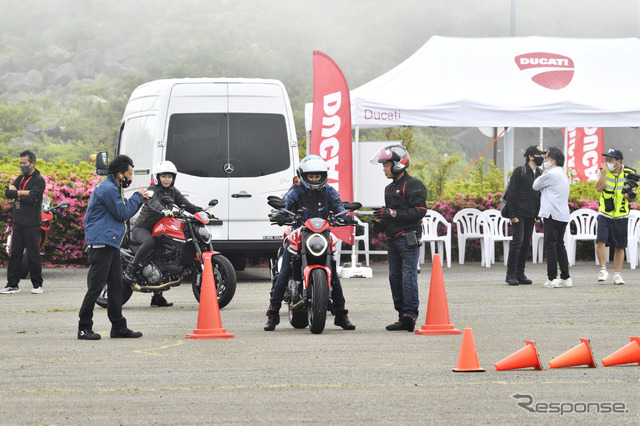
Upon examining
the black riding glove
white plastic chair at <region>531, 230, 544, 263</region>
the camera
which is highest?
the camera

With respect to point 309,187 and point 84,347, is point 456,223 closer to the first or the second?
point 309,187

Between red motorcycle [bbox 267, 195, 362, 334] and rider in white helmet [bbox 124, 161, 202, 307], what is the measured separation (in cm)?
234

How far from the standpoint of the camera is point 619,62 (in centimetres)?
2112

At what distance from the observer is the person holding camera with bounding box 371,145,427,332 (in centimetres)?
1079

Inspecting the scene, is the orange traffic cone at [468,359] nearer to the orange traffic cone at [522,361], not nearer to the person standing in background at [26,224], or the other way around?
the orange traffic cone at [522,361]

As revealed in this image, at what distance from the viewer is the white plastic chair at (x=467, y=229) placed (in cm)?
1999

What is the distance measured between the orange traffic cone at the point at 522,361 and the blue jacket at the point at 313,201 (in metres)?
3.33

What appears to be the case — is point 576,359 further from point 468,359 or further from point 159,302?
point 159,302

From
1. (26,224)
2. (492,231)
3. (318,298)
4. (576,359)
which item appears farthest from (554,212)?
(576,359)

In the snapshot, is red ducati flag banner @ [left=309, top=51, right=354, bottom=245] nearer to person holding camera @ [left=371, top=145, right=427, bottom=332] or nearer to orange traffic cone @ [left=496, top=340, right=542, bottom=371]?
person holding camera @ [left=371, top=145, right=427, bottom=332]

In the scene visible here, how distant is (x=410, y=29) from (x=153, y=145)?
108 meters

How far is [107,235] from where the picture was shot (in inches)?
402

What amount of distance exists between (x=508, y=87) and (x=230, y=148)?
5.98 m

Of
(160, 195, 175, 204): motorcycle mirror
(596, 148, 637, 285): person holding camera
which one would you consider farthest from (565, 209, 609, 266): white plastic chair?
(160, 195, 175, 204): motorcycle mirror
